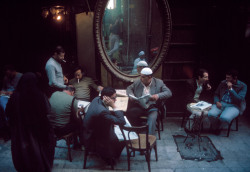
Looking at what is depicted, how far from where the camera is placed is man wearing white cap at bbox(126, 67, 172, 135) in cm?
501

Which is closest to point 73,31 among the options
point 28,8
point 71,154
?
point 28,8

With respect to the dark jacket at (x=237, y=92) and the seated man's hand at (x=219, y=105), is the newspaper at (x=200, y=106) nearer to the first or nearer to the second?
the seated man's hand at (x=219, y=105)

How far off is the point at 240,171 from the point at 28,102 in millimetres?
3991

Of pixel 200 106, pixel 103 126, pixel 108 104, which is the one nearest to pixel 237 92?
pixel 200 106

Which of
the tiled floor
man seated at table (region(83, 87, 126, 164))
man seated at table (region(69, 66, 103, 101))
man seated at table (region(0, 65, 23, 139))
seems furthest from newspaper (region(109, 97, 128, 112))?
man seated at table (region(0, 65, 23, 139))

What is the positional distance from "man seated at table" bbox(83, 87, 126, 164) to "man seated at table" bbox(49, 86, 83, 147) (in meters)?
0.45

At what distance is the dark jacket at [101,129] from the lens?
12.5ft

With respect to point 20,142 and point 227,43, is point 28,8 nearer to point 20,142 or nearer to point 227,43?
point 20,142

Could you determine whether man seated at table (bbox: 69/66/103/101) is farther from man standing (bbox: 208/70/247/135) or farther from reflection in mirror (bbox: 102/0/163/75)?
man standing (bbox: 208/70/247/135)

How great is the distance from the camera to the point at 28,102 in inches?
129

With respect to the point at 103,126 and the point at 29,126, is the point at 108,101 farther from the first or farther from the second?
the point at 29,126

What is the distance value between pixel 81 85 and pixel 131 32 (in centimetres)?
186

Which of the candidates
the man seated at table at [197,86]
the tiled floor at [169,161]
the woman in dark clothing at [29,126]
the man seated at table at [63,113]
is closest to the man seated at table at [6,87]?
the tiled floor at [169,161]

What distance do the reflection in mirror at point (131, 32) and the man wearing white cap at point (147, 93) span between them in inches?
28.9
